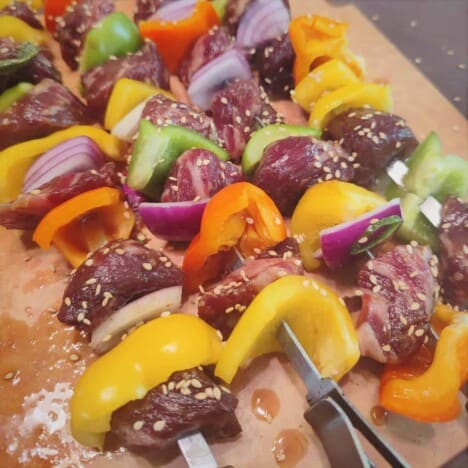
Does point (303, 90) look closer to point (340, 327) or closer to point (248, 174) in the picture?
point (248, 174)

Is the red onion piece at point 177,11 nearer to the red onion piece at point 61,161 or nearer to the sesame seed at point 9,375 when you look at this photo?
the red onion piece at point 61,161

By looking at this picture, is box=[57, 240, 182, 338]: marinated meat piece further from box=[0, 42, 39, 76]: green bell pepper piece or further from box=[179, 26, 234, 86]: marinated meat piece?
box=[179, 26, 234, 86]: marinated meat piece

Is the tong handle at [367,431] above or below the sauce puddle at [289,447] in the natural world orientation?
above

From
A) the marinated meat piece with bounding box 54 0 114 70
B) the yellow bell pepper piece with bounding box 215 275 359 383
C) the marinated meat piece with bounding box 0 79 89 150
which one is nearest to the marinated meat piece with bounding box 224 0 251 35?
the marinated meat piece with bounding box 54 0 114 70

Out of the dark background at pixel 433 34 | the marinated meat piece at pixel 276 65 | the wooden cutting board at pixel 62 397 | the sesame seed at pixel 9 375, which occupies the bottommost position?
the sesame seed at pixel 9 375

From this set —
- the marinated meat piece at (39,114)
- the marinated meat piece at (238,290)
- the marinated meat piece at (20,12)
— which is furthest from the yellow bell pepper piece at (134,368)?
the marinated meat piece at (20,12)

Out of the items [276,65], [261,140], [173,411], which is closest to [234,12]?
[276,65]

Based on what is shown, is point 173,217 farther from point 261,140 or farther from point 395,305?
point 395,305
